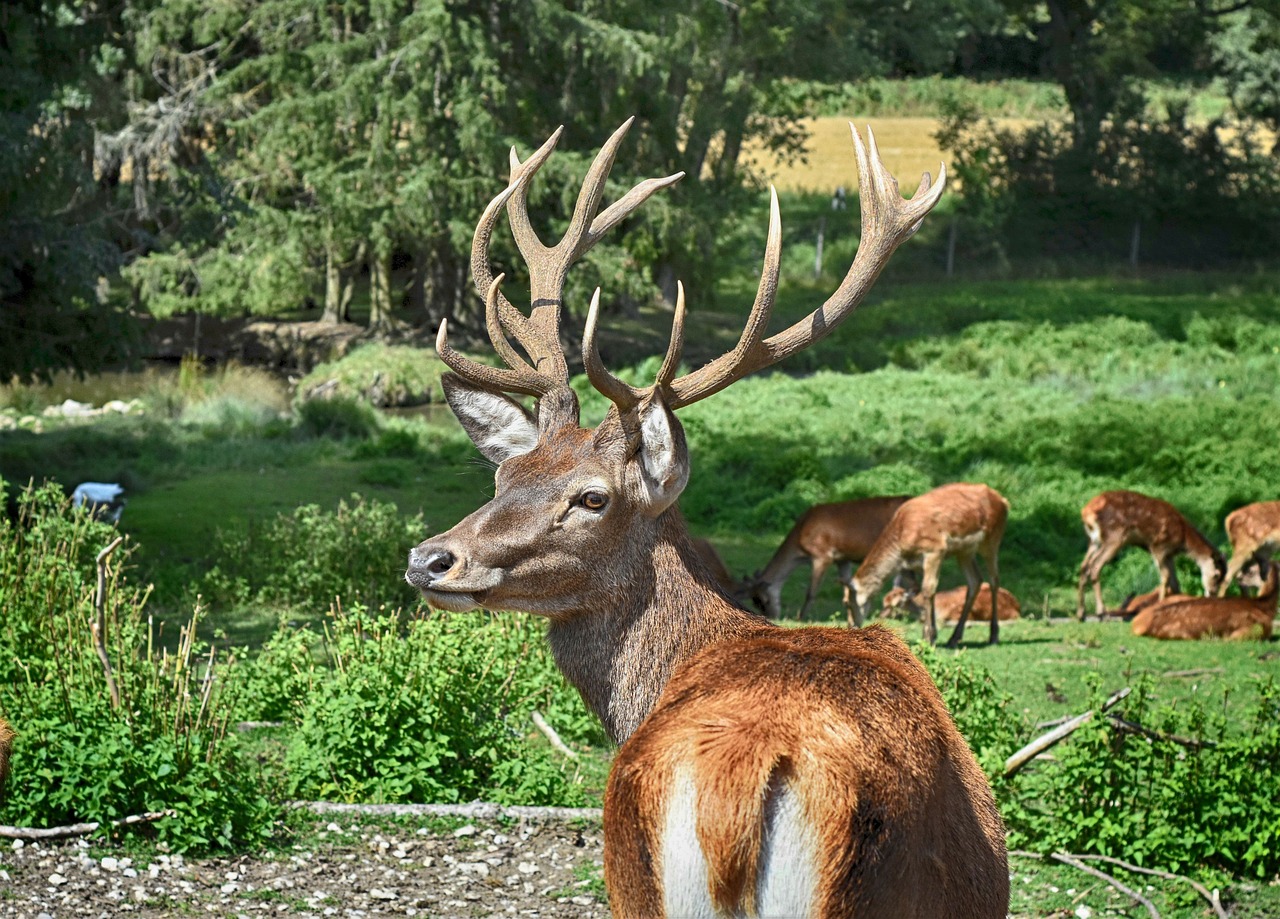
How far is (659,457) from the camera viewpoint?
15.1ft

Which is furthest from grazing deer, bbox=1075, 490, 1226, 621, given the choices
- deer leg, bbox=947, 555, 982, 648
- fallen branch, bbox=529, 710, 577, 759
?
fallen branch, bbox=529, 710, 577, 759

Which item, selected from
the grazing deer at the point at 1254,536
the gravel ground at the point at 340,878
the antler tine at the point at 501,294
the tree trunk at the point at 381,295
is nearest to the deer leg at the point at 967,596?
the grazing deer at the point at 1254,536

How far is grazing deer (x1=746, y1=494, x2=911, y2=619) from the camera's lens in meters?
13.5

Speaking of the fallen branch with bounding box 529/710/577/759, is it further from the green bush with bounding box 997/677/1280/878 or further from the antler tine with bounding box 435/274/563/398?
the antler tine with bounding box 435/274/563/398

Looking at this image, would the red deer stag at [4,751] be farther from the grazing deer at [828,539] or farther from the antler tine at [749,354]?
the grazing deer at [828,539]

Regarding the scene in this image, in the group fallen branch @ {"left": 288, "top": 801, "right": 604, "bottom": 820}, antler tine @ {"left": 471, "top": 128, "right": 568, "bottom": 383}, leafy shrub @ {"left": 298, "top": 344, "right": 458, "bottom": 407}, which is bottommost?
leafy shrub @ {"left": 298, "top": 344, "right": 458, "bottom": 407}

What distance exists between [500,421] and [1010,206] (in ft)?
120

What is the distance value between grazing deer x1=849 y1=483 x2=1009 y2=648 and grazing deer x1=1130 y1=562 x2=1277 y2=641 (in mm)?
1186

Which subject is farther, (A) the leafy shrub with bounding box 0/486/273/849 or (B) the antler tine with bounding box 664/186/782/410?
(A) the leafy shrub with bounding box 0/486/273/849

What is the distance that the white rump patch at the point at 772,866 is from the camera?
10.5ft

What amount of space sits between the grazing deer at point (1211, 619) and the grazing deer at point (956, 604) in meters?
1.71

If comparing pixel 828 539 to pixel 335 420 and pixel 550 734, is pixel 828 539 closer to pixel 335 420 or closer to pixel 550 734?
pixel 550 734

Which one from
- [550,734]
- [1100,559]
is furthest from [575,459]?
[1100,559]

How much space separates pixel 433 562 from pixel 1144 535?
1045 cm
